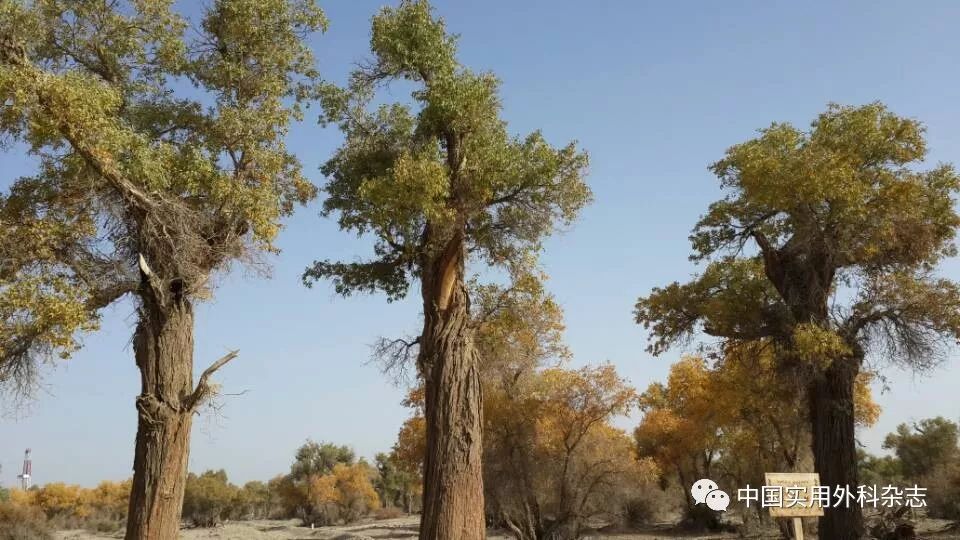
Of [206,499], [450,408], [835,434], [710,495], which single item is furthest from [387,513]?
[710,495]

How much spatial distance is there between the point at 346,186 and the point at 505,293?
335 cm

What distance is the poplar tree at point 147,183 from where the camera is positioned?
31.3 feet

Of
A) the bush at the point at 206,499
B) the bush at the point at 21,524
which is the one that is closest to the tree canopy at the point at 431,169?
the bush at the point at 21,524

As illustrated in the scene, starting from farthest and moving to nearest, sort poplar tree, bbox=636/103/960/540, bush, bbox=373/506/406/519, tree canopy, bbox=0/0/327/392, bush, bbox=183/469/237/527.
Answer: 1. bush, bbox=373/506/406/519
2. bush, bbox=183/469/237/527
3. poplar tree, bbox=636/103/960/540
4. tree canopy, bbox=0/0/327/392

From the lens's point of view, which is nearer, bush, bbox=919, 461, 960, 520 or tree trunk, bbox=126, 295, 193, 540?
tree trunk, bbox=126, 295, 193, 540

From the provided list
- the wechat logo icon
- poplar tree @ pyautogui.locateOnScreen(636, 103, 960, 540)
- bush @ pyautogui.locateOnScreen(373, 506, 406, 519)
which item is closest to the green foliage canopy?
poplar tree @ pyautogui.locateOnScreen(636, 103, 960, 540)

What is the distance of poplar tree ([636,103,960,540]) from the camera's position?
585 inches

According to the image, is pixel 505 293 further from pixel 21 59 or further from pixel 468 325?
pixel 21 59

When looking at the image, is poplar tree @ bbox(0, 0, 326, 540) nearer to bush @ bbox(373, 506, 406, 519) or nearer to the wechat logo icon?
the wechat logo icon

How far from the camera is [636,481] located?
25500 mm

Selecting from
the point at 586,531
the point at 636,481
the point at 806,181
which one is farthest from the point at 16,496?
the point at 806,181

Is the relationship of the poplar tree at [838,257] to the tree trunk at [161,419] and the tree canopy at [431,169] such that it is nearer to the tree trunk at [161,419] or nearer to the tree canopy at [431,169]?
the tree canopy at [431,169]

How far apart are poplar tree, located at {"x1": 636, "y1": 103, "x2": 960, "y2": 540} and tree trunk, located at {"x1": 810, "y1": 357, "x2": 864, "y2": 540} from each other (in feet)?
0.07

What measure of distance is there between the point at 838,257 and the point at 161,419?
→ 43.2 feet
